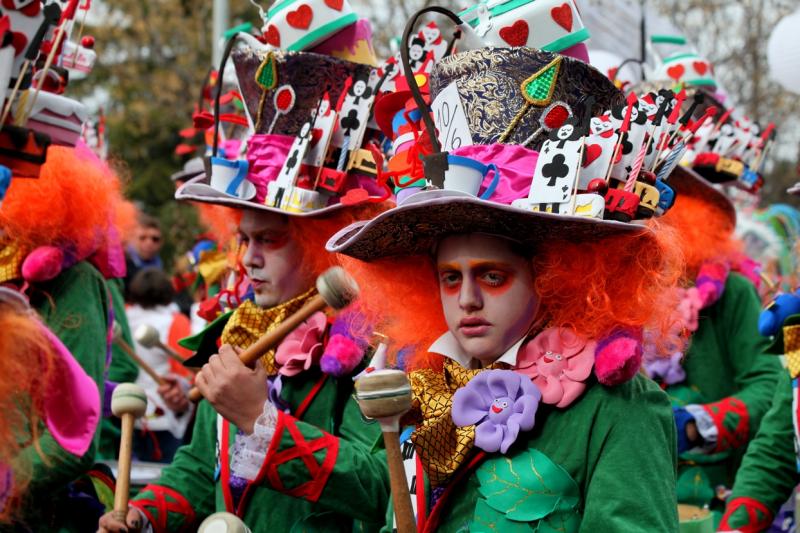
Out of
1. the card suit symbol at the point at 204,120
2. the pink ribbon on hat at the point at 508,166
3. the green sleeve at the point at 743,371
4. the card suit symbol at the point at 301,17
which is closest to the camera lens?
the pink ribbon on hat at the point at 508,166

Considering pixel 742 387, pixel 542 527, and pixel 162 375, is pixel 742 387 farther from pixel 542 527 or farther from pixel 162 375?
pixel 162 375

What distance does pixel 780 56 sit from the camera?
15.6ft

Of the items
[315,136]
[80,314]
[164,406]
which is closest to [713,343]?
[315,136]

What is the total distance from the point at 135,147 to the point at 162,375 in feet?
41.7

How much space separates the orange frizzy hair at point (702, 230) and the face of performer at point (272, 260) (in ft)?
6.33

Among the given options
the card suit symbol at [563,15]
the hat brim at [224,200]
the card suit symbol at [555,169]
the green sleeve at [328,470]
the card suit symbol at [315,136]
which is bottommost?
the green sleeve at [328,470]

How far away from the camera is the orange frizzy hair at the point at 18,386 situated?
2.88 meters

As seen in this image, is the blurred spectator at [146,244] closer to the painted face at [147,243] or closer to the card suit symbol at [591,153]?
the painted face at [147,243]

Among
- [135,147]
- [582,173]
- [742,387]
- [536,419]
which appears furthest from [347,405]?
[135,147]

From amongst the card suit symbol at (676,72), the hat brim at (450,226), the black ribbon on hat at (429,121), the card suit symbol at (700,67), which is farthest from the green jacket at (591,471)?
the card suit symbol at (700,67)

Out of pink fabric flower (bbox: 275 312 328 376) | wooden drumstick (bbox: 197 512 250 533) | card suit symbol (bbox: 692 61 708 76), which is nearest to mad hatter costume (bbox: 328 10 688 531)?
wooden drumstick (bbox: 197 512 250 533)

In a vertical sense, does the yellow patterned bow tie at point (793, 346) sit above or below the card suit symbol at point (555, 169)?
below

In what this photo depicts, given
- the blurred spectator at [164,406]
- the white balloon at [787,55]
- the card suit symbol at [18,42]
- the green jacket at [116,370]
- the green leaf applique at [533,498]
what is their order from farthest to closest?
the blurred spectator at [164,406]
the green jacket at [116,370]
the white balloon at [787,55]
the green leaf applique at [533,498]
the card suit symbol at [18,42]

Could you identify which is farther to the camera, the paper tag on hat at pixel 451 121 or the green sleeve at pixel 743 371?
the green sleeve at pixel 743 371
